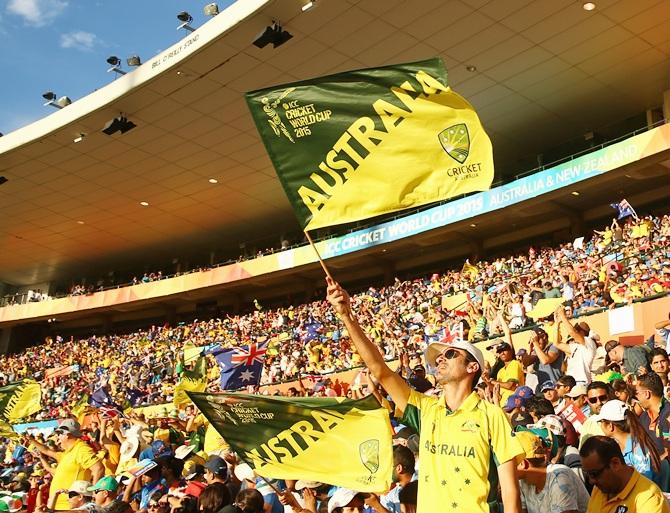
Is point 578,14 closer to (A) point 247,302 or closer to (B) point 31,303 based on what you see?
(A) point 247,302

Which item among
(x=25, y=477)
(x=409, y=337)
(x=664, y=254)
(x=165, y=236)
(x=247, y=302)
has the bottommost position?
(x=25, y=477)

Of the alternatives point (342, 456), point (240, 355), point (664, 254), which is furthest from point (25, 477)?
point (664, 254)

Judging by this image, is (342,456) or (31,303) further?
(31,303)

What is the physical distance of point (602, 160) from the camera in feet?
66.5

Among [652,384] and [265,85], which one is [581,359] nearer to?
[652,384]

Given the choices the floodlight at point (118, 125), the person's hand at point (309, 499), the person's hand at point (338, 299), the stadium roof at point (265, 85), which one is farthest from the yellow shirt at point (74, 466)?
the floodlight at point (118, 125)

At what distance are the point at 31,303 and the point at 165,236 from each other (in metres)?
10.9

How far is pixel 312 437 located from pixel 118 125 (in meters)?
19.9

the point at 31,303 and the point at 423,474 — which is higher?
the point at 31,303

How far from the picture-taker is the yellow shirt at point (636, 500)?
3.23 meters

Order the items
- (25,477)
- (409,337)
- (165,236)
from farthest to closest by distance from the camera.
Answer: (165,236) < (409,337) < (25,477)

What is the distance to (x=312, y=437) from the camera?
450 centimetres

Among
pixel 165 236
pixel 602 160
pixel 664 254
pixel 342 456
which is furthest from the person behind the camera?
pixel 165 236

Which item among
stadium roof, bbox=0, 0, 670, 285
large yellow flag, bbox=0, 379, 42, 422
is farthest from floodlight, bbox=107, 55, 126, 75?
large yellow flag, bbox=0, 379, 42, 422
